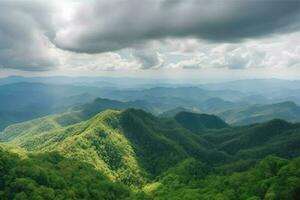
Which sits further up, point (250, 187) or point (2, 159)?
point (2, 159)

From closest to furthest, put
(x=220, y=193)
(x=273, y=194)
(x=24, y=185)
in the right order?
(x=273, y=194) < (x=24, y=185) < (x=220, y=193)

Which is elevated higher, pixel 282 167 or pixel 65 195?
pixel 282 167

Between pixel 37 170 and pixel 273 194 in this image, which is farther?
pixel 37 170

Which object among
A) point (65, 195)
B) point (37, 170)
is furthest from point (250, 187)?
point (37, 170)

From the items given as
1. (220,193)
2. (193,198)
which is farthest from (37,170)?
(220,193)

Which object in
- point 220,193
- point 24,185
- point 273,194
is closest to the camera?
point 273,194

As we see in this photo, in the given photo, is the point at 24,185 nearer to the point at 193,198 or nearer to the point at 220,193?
the point at 193,198

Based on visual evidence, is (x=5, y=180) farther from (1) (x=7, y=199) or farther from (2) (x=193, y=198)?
(2) (x=193, y=198)

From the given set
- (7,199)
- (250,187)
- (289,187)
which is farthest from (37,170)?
(289,187)

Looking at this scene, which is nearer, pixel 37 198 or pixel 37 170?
pixel 37 198
